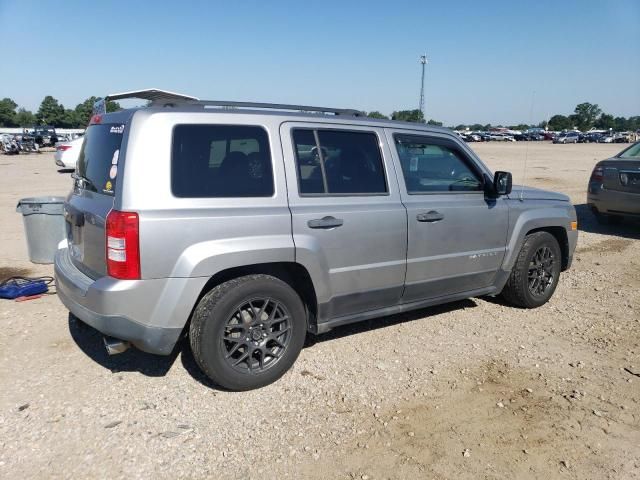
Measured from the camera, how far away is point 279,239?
357cm

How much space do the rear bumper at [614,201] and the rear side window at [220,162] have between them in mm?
7311

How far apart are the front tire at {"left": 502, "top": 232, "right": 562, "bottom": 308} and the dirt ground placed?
0.24m

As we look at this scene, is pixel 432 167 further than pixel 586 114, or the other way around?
pixel 586 114

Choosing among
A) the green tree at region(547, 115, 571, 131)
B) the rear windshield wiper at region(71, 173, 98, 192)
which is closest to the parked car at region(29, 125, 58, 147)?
the rear windshield wiper at region(71, 173, 98, 192)

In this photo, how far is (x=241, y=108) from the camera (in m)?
3.81

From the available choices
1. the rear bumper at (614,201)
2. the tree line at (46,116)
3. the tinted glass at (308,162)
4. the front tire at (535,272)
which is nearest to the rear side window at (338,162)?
the tinted glass at (308,162)

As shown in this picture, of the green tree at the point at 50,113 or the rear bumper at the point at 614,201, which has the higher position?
the green tree at the point at 50,113

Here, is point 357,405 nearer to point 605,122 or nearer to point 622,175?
point 622,175

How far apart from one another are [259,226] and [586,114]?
541 feet

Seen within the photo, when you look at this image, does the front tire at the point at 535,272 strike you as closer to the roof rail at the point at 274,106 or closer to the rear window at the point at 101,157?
the roof rail at the point at 274,106

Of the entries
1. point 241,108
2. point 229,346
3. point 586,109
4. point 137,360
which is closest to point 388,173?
A: point 241,108

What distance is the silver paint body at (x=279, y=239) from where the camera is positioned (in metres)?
3.22

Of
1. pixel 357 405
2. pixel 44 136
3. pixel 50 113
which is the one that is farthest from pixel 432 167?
pixel 50 113

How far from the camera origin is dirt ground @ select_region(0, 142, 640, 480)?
293 cm
